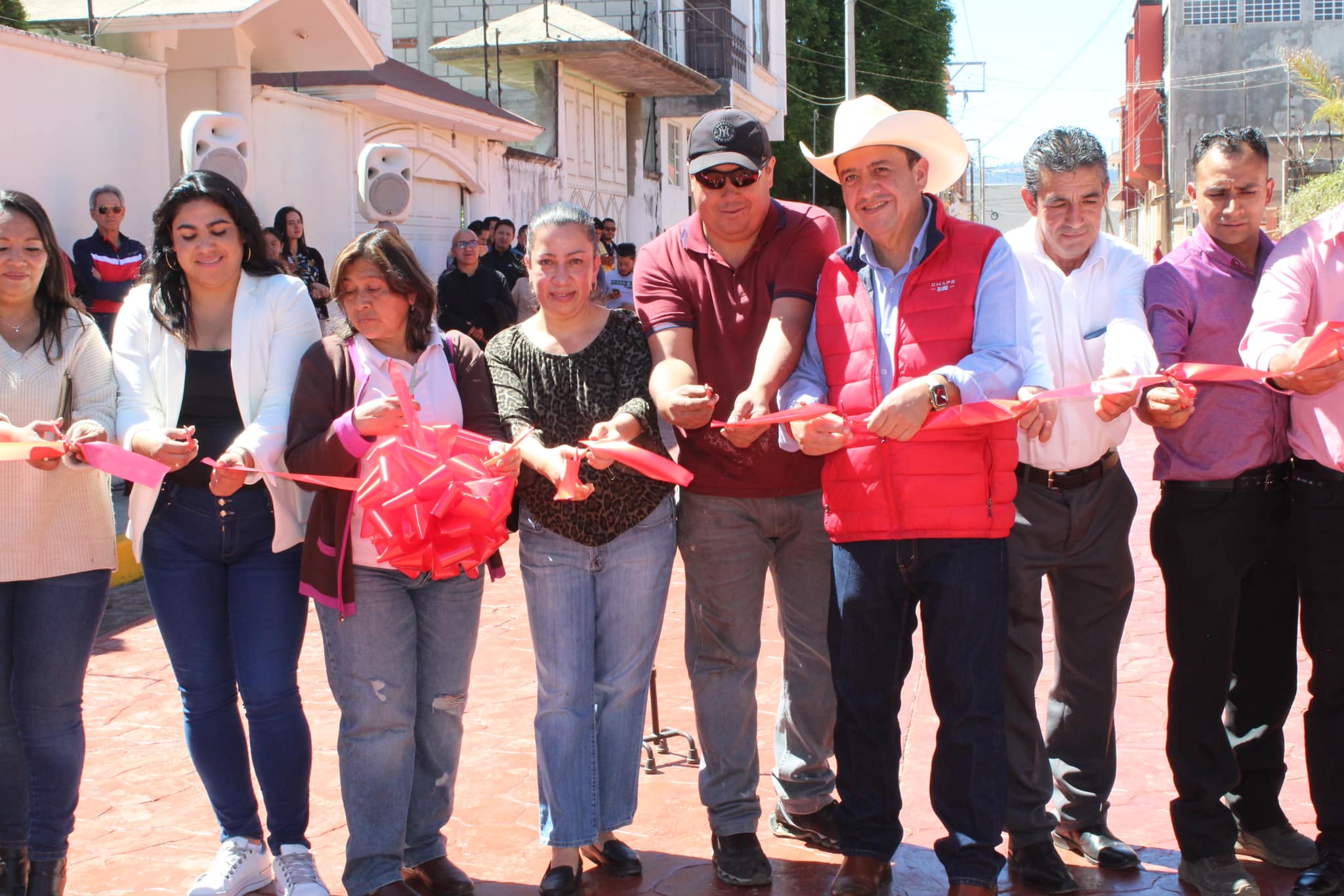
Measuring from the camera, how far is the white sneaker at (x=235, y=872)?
13.5 feet

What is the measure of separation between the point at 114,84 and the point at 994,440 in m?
10.2

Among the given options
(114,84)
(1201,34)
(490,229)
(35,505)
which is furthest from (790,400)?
(1201,34)

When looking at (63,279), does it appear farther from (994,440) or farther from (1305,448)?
(1305,448)

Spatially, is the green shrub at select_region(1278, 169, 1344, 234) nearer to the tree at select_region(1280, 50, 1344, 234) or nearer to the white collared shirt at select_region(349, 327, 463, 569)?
the tree at select_region(1280, 50, 1344, 234)

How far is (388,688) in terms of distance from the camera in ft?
13.3

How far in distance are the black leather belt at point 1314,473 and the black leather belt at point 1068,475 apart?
1.66 feet

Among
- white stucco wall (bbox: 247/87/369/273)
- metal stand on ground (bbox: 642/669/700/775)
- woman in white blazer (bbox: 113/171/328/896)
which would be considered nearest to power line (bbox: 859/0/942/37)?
white stucco wall (bbox: 247/87/369/273)

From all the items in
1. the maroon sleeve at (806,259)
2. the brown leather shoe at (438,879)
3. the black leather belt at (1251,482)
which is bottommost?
the brown leather shoe at (438,879)

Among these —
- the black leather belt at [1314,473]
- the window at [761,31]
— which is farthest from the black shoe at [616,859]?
the window at [761,31]

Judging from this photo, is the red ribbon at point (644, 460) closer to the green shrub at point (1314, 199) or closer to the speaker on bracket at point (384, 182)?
the speaker on bracket at point (384, 182)

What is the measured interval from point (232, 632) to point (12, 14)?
30.7 ft

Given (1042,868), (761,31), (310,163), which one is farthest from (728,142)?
(761,31)

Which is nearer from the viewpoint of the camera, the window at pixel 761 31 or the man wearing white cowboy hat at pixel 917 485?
the man wearing white cowboy hat at pixel 917 485

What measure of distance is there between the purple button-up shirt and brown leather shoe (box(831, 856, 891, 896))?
146 cm
